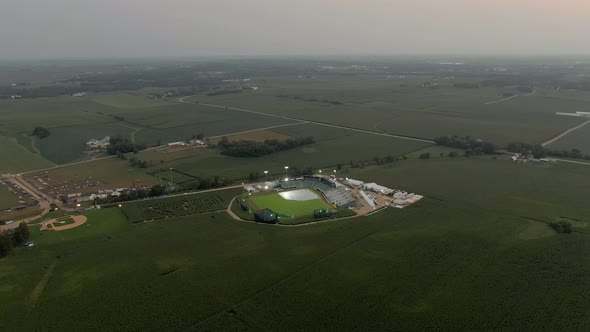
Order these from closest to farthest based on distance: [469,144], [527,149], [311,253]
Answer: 1. [311,253]
2. [527,149]
3. [469,144]

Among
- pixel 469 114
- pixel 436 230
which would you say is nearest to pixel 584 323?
pixel 436 230

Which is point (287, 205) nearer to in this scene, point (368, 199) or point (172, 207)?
point (368, 199)

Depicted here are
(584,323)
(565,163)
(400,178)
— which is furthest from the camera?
(565,163)

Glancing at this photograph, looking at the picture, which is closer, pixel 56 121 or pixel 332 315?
pixel 332 315

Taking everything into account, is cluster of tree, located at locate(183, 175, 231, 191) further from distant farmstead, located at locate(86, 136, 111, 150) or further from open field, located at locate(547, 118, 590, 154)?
open field, located at locate(547, 118, 590, 154)

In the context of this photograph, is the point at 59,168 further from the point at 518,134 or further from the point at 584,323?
the point at 518,134

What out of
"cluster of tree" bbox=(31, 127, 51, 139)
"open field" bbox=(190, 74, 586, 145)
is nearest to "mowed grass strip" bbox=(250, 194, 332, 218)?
"open field" bbox=(190, 74, 586, 145)

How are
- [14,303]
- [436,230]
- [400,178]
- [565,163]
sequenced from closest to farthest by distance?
[14,303] → [436,230] → [400,178] → [565,163]

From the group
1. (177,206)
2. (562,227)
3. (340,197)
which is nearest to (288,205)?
(340,197)
